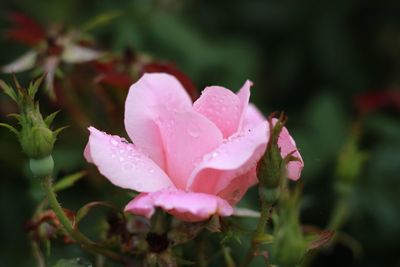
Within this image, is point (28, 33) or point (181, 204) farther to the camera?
point (28, 33)

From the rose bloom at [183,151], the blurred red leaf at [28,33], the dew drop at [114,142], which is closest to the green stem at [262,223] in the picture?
the rose bloom at [183,151]

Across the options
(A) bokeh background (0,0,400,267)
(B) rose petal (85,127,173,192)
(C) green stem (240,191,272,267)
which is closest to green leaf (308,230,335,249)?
(C) green stem (240,191,272,267)

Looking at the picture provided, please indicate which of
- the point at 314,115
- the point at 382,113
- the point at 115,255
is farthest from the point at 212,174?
the point at 382,113

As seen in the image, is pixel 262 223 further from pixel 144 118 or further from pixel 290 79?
pixel 290 79

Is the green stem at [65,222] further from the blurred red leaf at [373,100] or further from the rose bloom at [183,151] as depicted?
the blurred red leaf at [373,100]

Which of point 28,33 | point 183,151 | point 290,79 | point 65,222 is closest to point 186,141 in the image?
point 183,151

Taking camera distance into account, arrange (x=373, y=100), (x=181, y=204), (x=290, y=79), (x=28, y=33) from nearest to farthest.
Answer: (x=181, y=204)
(x=28, y=33)
(x=373, y=100)
(x=290, y=79)
